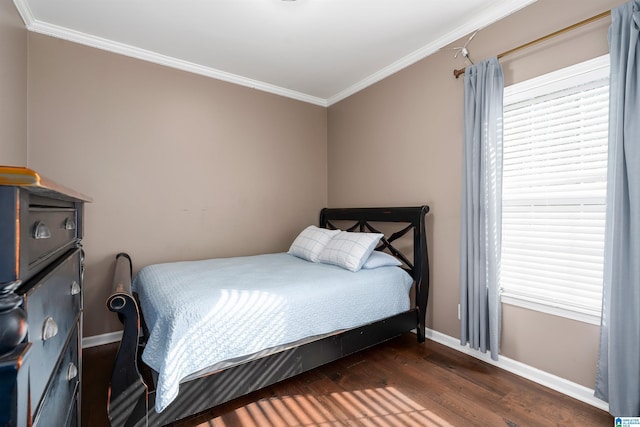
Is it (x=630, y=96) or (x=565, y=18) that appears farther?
(x=565, y=18)

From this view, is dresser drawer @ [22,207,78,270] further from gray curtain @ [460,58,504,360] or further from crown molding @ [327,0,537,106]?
crown molding @ [327,0,537,106]

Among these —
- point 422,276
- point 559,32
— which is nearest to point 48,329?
point 422,276

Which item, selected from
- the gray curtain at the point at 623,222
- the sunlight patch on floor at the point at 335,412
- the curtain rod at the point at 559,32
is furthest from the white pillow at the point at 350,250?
the curtain rod at the point at 559,32

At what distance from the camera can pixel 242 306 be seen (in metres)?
1.79

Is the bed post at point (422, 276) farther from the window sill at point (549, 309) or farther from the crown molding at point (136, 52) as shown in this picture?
the crown molding at point (136, 52)

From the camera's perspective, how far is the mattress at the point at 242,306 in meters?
1.58

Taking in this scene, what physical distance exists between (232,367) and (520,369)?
2.00 m

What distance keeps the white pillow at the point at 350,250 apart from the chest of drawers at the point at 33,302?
1.90 meters

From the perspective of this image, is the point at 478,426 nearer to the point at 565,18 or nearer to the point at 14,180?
the point at 14,180

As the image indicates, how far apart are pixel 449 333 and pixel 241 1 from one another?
3.13 metres

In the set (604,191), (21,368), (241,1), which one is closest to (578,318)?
(604,191)

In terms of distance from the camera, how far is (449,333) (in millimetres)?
2668

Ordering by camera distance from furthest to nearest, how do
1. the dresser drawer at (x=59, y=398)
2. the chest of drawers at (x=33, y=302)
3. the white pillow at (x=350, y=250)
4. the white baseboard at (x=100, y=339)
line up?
the white baseboard at (x=100, y=339) → the white pillow at (x=350, y=250) → the dresser drawer at (x=59, y=398) → the chest of drawers at (x=33, y=302)

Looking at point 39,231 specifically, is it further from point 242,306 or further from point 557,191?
point 557,191
